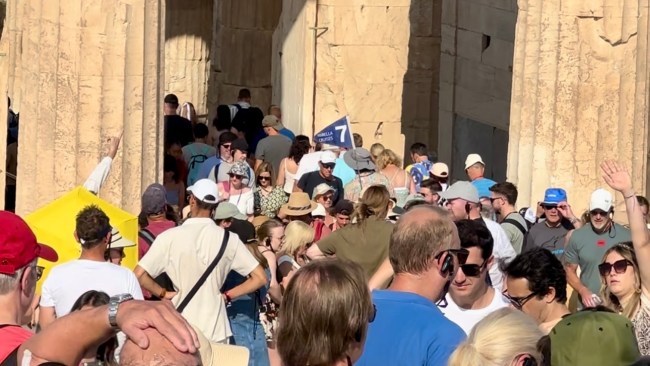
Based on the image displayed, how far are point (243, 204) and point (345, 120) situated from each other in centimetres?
351

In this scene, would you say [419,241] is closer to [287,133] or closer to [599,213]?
[599,213]

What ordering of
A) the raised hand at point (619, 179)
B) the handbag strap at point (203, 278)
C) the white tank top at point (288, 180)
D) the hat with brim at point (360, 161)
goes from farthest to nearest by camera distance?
the white tank top at point (288, 180)
the hat with brim at point (360, 161)
the handbag strap at point (203, 278)
the raised hand at point (619, 179)

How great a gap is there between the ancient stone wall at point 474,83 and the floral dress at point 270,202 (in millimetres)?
7003

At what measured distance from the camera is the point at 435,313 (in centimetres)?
727

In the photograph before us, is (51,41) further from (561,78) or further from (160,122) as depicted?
(561,78)

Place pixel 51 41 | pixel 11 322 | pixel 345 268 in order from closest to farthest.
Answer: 1. pixel 345 268
2. pixel 11 322
3. pixel 51 41

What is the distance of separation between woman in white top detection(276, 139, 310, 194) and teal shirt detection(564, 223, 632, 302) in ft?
19.8

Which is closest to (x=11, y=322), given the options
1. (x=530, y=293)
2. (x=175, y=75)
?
(x=530, y=293)

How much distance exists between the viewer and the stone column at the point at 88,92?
50.3 ft

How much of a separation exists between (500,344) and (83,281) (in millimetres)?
3771

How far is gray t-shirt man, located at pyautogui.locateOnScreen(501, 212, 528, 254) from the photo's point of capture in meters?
13.2

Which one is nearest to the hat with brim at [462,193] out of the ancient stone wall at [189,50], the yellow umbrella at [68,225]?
the yellow umbrella at [68,225]

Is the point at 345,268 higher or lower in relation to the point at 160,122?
higher

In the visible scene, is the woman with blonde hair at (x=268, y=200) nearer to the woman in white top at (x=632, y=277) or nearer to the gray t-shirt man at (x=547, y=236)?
the gray t-shirt man at (x=547, y=236)
